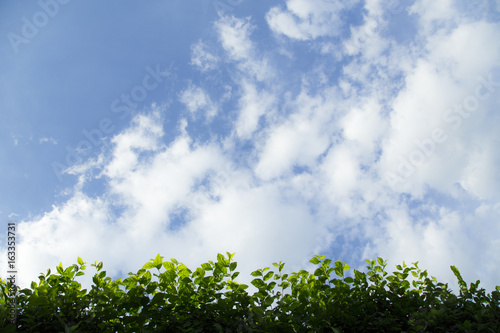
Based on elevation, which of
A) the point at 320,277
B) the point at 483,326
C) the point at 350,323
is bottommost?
the point at 483,326

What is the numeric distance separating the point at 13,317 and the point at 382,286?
16.9 ft

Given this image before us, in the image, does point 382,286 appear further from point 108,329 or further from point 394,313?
point 108,329

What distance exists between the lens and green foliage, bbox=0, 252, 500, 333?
4000mm

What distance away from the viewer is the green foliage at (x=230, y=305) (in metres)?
4.00

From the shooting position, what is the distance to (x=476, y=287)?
5.10 metres

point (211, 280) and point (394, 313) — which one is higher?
point (211, 280)

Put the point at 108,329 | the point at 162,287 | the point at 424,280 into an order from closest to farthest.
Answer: the point at 108,329, the point at 162,287, the point at 424,280

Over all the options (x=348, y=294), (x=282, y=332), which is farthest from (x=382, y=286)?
(x=282, y=332)

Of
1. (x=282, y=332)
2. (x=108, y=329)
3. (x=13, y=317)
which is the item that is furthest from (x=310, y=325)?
(x=13, y=317)

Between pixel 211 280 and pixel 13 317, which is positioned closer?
Answer: pixel 13 317

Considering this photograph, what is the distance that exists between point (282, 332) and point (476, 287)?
11.1 feet

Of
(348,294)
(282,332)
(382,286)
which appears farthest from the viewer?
(382,286)

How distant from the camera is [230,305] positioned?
13.6 ft

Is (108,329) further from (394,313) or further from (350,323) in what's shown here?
(394,313)
